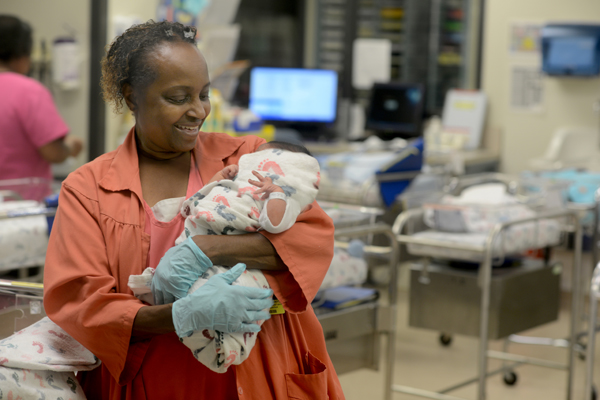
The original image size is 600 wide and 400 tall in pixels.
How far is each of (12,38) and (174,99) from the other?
2.03m

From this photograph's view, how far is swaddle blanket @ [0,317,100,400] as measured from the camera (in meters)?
1.31

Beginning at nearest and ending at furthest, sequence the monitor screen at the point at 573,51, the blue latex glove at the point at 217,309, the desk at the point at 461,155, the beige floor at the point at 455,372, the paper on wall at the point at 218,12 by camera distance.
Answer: the blue latex glove at the point at 217,309, the beige floor at the point at 455,372, the paper on wall at the point at 218,12, the desk at the point at 461,155, the monitor screen at the point at 573,51

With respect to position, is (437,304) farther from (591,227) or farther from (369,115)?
(369,115)

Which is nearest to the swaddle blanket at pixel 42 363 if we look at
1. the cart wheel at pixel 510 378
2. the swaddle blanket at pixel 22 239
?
the swaddle blanket at pixel 22 239

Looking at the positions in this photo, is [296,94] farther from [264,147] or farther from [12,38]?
[264,147]

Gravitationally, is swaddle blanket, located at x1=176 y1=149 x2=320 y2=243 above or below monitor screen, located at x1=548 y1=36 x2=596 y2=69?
below

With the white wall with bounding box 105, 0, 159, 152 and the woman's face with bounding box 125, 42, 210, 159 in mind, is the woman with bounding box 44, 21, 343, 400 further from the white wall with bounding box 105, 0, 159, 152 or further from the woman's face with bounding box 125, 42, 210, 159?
the white wall with bounding box 105, 0, 159, 152

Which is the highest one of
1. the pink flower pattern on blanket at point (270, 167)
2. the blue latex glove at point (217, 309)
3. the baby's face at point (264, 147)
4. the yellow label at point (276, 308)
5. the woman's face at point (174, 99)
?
the woman's face at point (174, 99)

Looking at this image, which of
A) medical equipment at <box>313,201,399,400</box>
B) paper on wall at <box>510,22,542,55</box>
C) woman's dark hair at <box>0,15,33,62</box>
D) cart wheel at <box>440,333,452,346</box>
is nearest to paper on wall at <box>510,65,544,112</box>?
paper on wall at <box>510,22,542,55</box>

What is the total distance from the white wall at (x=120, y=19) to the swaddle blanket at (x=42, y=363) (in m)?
2.90

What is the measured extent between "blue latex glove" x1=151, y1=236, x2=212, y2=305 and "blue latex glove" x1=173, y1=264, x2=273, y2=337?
3cm

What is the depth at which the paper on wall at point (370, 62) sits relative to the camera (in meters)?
6.17

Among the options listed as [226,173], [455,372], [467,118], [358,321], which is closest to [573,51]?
Result: [467,118]

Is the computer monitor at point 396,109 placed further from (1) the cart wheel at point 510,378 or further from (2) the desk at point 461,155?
(1) the cart wheel at point 510,378
